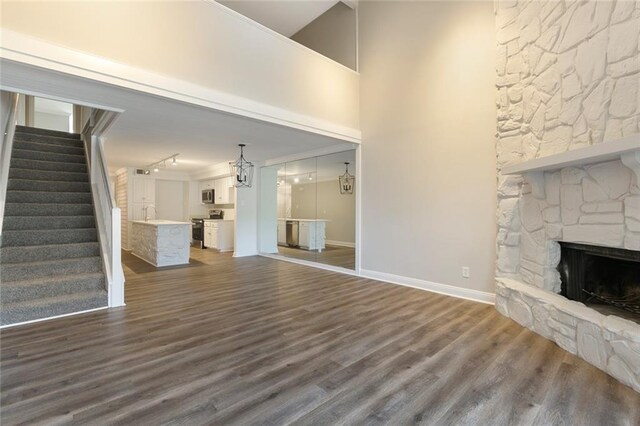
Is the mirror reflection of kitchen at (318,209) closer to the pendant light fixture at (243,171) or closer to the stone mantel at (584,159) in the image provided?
Answer: the pendant light fixture at (243,171)

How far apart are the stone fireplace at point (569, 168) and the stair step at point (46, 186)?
20.3 feet

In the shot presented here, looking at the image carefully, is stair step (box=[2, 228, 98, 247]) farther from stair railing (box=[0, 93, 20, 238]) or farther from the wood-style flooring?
the wood-style flooring

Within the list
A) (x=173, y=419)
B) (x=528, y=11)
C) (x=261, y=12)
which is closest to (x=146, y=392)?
(x=173, y=419)

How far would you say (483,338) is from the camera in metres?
2.71

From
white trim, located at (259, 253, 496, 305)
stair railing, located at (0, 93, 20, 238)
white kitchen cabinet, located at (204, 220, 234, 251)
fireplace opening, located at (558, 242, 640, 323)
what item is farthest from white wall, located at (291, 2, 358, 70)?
white kitchen cabinet, located at (204, 220, 234, 251)

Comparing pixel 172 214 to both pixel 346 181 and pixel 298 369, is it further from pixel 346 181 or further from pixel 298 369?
pixel 298 369

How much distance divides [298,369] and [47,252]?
151 inches

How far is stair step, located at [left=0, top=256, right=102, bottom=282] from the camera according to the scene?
3.39m

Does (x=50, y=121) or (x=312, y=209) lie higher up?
(x=50, y=121)

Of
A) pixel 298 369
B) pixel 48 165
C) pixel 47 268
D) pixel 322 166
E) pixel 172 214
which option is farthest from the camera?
pixel 172 214

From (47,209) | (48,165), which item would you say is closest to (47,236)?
(47,209)

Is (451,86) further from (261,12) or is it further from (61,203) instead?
(61,203)

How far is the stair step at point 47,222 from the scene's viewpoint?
3.96 m

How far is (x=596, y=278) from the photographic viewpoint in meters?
2.90
